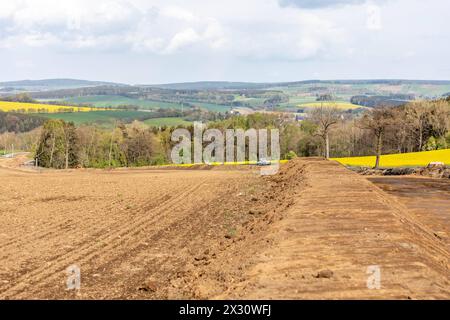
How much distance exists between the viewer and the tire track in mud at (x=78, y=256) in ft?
43.8

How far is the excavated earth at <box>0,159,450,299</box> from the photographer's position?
34.7 feet

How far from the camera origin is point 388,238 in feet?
45.3

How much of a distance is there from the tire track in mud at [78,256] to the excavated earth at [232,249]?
3 cm

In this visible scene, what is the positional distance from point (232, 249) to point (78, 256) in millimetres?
4788

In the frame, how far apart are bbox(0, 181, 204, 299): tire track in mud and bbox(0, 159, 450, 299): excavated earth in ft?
0.11

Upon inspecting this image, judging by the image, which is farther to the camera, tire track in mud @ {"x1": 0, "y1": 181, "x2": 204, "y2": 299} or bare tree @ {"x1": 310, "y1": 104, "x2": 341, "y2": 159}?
bare tree @ {"x1": 310, "y1": 104, "x2": 341, "y2": 159}

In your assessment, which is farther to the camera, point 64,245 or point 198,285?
point 64,245

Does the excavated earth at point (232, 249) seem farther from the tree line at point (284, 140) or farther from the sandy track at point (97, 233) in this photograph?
the tree line at point (284, 140)

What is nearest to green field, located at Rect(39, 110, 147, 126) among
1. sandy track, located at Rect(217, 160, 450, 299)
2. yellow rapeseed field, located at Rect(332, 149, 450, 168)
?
yellow rapeseed field, located at Rect(332, 149, 450, 168)

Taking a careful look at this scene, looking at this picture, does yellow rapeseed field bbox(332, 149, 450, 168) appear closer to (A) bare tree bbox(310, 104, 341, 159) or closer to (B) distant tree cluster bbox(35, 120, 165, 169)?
(A) bare tree bbox(310, 104, 341, 159)

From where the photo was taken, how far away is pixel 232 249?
15.6m
